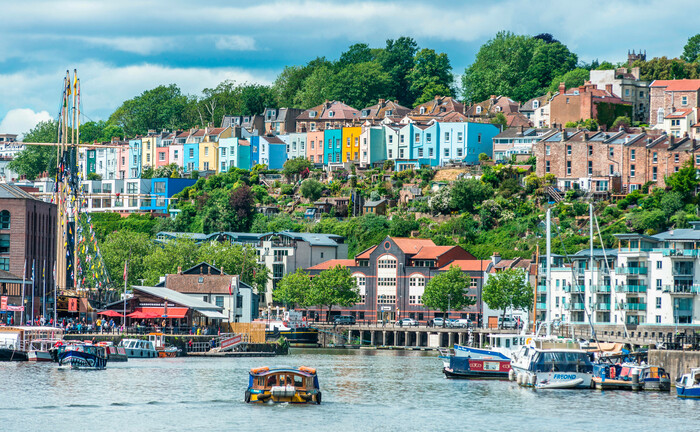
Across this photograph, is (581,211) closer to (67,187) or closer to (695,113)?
(695,113)

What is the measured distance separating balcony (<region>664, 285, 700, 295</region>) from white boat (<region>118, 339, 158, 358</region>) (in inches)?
1612

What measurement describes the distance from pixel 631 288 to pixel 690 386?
44.8 metres

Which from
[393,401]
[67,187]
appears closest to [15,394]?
[393,401]

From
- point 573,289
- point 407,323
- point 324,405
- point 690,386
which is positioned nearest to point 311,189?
A: point 407,323

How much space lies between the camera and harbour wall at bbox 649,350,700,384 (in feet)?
237

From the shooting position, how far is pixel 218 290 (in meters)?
127

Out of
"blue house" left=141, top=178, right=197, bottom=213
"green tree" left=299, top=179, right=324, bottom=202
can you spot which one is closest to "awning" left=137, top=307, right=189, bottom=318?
"green tree" left=299, top=179, right=324, bottom=202

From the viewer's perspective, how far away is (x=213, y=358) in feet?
342

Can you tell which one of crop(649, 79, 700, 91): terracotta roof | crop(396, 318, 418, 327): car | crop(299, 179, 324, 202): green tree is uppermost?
crop(649, 79, 700, 91): terracotta roof

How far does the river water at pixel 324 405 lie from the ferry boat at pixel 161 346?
52.5 ft

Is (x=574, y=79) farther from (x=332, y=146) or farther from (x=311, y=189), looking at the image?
(x=311, y=189)

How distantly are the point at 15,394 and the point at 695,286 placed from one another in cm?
6029

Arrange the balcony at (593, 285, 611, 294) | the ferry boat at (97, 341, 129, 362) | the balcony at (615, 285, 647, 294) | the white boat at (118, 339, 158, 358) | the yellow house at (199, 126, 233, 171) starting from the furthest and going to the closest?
1. the yellow house at (199, 126, 233, 171)
2. the balcony at (593, 285, 611, 294)
3. the balcony at (615, 285, 647, 294)
4. the white boat at (118, 339, 158, 358)
5. the ferry boat at (97, 341, 129, 362)

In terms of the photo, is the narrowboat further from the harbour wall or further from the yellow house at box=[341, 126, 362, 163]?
the yellow house at box=[341, 126, 362, 163]
